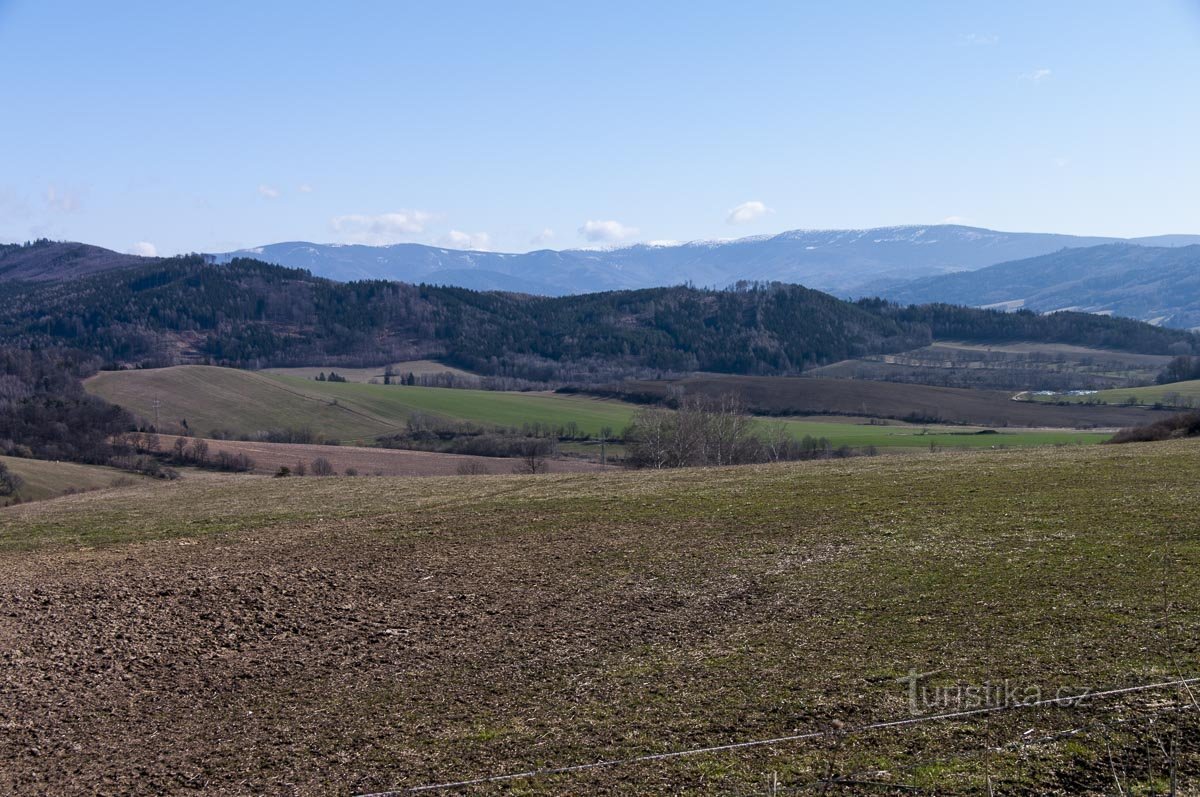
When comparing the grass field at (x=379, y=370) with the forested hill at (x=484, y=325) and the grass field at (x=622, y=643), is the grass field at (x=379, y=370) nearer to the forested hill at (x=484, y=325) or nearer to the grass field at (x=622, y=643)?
the forested hill at (x=484, y=325)

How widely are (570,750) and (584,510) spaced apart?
490 inches

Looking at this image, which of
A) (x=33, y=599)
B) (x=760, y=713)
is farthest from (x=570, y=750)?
(x=33, y=599)

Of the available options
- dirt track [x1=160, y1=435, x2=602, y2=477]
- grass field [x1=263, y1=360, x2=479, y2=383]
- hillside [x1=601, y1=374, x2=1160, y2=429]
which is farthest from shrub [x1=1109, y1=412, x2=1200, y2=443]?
grass field [x1=263, y1=360, x2=479, y2=383]

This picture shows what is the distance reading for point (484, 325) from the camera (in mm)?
164875

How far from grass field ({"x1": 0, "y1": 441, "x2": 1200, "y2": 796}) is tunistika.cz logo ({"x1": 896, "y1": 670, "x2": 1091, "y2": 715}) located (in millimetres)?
101

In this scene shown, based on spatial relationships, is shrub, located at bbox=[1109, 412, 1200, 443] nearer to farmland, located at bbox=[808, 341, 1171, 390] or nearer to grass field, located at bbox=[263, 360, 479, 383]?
farmland, located at bbox=[808, 341, 1171, 390]

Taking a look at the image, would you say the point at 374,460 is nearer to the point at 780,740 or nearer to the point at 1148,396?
the point at 780,740

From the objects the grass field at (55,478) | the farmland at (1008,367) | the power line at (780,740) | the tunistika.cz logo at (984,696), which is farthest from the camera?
the farmland at (1008,367)

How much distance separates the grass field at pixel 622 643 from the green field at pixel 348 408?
1917 inches

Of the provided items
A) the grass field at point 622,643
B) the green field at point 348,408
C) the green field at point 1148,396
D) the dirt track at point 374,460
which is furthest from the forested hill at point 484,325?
the grass field at point 622,643

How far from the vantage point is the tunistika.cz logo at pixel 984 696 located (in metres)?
9.05

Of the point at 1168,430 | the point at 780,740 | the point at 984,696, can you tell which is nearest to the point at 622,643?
the point at 780,740

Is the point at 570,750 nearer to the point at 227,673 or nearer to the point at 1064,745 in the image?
the point at 1064,745

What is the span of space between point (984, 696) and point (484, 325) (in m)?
158
